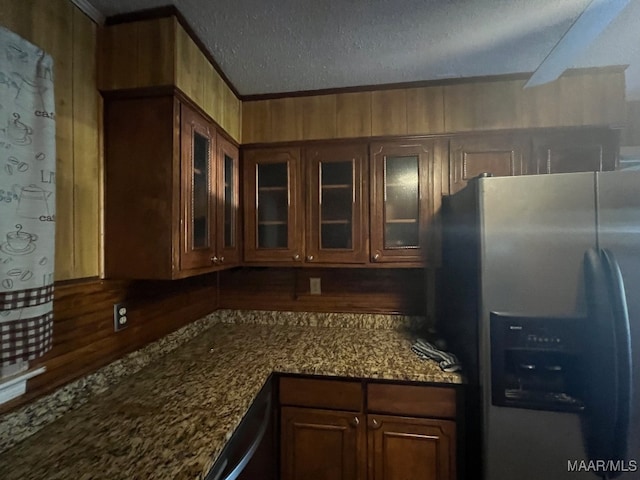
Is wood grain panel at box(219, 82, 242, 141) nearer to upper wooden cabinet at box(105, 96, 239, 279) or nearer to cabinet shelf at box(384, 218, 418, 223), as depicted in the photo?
upper wooden cabinet at box(105, 96, 239, 279)

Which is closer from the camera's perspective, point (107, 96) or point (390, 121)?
point (107, 96)

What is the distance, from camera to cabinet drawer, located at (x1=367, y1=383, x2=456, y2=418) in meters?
1.35

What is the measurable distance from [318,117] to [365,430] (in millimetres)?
1722

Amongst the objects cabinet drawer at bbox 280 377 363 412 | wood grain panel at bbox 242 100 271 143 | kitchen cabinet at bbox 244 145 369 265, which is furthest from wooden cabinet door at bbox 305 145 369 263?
cabinet drawer at bbox 280 377 363 412

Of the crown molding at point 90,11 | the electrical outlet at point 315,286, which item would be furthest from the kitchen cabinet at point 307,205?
the crown molding at point 90,11

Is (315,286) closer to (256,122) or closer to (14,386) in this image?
(256,122)

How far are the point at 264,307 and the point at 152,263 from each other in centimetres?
106

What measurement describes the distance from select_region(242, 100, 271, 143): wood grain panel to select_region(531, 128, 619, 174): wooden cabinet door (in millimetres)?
1551

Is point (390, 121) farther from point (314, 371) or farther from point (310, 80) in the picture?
point (314, 371)

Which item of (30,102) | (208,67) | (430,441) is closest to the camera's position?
(30,102)

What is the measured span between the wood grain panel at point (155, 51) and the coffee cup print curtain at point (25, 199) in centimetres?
35

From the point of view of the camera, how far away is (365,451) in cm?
140

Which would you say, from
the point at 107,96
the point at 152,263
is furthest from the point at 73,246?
the point at 107,96

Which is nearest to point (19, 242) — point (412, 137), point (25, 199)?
point (25, 199)
